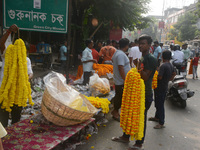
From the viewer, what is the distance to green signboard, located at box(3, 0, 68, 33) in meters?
4.23

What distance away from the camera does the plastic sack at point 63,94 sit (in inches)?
129

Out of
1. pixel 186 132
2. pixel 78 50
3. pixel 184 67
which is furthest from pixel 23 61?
pixel 78 50

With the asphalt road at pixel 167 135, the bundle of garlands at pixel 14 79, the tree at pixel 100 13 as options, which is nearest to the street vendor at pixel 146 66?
the asphalt road at pixel 167 135

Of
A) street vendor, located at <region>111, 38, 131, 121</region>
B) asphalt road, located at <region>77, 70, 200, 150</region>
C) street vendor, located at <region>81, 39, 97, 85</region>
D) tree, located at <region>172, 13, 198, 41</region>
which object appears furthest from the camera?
tree, located at <region>172, 13, 198, 41</region>

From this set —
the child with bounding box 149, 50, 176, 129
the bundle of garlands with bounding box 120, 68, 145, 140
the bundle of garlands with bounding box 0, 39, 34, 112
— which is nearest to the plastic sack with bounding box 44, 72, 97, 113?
the bundle of garlands with bounding box 0, 39, 34, 112

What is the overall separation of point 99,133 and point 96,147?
58cm

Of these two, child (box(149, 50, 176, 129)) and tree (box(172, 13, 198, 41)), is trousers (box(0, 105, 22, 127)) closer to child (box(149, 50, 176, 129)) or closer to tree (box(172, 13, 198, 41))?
child (box(149, 50, 176, 129))

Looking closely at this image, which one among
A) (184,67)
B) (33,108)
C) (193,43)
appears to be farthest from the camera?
(193,43)

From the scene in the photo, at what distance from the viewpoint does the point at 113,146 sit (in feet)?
12.1

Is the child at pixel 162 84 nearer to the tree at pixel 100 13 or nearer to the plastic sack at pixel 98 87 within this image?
the plastic sack at pixel 98 87

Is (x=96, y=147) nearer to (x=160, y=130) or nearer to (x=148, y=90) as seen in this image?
(x=148, y=90)

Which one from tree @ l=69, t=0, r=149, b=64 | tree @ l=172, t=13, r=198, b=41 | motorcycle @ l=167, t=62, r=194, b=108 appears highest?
tree @ l=172, t=13, r=198, b=41

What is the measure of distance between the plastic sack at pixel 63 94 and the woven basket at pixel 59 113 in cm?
11

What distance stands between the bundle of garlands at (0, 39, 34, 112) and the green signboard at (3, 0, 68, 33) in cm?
138
